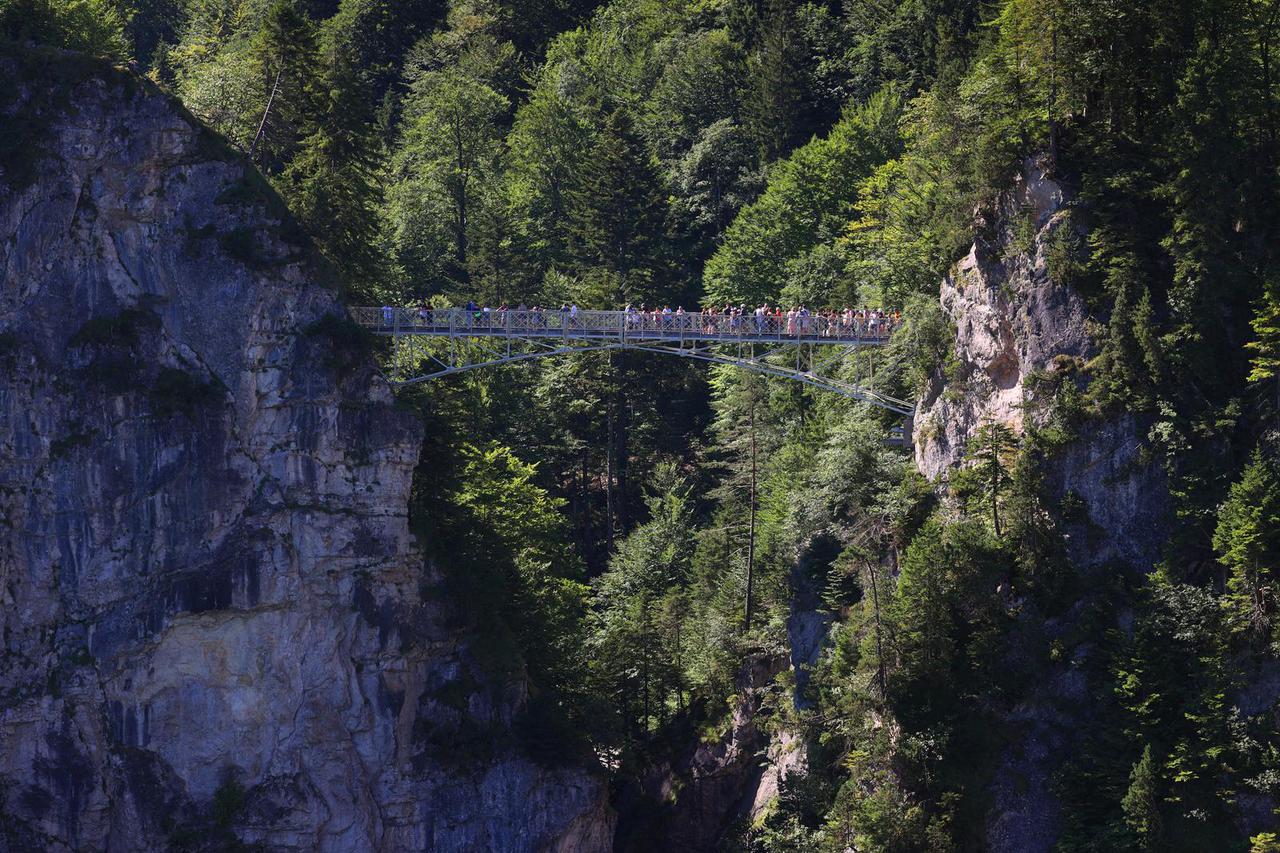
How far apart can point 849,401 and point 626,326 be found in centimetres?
833

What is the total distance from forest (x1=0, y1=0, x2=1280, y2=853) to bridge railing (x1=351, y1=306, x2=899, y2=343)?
5.15 ft

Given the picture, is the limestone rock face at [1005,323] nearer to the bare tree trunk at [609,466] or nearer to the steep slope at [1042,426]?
the steep slope at [1042,426]

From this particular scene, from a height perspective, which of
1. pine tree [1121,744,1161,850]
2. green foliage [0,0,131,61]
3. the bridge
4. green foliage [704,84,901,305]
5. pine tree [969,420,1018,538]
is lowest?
pine tree [1121,744,1161,850]

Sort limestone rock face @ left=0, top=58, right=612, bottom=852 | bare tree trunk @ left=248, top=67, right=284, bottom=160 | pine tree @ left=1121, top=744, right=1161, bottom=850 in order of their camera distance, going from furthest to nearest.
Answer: bare tree trunk @ left=248, top=67, right=284, bottom=160 → limestone rock face @ left=0, top=58, right=612, bottom=852 → pine tree @ left=1121, top=744, right=1161, bottom=850

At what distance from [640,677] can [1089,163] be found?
2183cm

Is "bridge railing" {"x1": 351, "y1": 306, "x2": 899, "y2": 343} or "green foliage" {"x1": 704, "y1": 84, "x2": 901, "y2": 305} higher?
"green foliage" {"x1": 704, "y1": 84, "x2": 901, "y2": 305}

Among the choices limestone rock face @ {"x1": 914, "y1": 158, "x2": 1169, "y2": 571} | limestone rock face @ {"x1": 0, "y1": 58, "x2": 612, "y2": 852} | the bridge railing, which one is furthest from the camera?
the bridge railing

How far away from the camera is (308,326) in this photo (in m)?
49.8

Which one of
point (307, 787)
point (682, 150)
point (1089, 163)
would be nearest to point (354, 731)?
point (307, 787)

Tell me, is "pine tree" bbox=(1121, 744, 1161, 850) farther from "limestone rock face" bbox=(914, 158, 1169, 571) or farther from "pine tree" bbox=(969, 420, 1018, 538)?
"pine tree" bbox=(969, 420, 1018, 538)

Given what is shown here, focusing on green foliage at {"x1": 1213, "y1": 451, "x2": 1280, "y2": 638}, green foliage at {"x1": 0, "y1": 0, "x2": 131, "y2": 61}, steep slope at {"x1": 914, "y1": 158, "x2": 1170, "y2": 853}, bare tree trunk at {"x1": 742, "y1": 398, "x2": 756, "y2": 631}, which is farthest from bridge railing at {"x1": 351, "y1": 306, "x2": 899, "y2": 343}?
green foliage at {"x1": 1213, "y1": 451, "x2": 1280, "y2": 638}

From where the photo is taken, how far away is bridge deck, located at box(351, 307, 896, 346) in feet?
166

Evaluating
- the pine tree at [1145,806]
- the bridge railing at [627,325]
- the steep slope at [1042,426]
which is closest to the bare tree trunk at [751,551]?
the bridge railing at [627,325]

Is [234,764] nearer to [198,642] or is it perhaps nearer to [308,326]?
[198,642]
